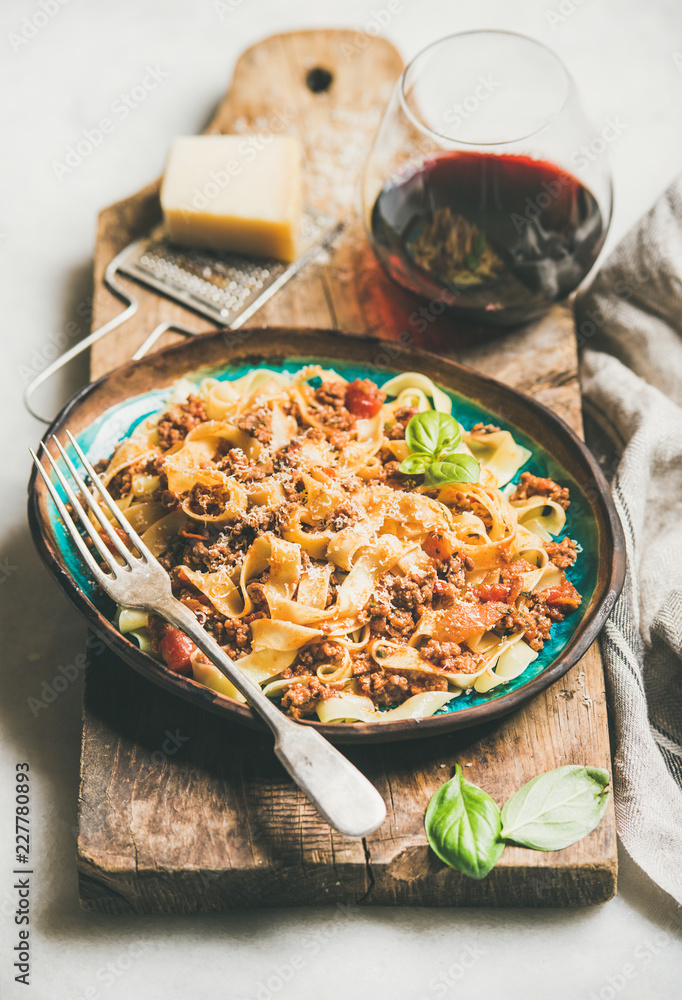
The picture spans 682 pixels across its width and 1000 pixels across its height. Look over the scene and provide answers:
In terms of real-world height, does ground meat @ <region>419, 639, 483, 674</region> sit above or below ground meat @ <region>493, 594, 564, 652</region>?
above

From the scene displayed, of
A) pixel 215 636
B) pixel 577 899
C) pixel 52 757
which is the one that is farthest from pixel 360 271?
pixel 577 899

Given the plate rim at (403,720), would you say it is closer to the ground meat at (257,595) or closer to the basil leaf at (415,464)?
the ground meat at (257,595)

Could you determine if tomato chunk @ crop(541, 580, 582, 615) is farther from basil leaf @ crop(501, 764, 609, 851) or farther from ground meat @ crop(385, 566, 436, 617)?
basil leaf @ crop(501, 764, 609, 851)

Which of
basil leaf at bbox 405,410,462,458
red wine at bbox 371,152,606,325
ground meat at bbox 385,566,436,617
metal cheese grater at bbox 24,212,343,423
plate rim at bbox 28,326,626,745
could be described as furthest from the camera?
metal cheese grater at bbox 24,212,343,423

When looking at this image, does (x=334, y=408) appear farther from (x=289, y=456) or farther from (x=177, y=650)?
(x=177, y=650)

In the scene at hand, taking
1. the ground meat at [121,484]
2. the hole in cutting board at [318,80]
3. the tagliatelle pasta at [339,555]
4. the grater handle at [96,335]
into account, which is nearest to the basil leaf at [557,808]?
the tagliatelle pasta at [339,555]

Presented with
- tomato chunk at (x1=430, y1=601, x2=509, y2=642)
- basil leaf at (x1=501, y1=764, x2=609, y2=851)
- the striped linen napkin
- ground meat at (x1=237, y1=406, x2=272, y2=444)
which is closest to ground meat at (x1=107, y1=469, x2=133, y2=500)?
ground meat at (x1=237, y1=406, x2=272, y2=444)

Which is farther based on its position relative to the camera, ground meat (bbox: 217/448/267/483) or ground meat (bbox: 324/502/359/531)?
ground meat (bbox: 217/448/267/483)
